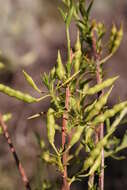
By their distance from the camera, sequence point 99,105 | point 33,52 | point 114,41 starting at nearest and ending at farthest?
point 99,105
point 114,41
point 33,52

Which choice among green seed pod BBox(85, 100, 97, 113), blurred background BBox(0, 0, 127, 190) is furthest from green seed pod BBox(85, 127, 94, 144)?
blurred background BBox(0, 0, 127, 190)

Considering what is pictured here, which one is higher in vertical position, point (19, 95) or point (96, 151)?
point (19, 95)

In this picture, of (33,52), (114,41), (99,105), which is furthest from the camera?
(33,52)

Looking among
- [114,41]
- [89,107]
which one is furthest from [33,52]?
[89,107]

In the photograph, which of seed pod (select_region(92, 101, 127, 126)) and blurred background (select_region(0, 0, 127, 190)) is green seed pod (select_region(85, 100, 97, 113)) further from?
blurred background (select_region(0, 0, 127, 190))

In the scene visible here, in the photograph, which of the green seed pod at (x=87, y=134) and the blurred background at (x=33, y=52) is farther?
the blurred background at (x=33, y=52)

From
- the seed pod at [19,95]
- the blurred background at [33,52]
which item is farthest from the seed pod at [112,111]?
the blurred background at [33,52]

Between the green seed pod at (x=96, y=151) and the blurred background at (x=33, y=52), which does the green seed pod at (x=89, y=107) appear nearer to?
the green seed pod at (x=96, y=151)

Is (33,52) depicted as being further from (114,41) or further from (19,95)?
(19,95)

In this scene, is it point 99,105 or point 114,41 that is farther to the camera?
point 114,41
